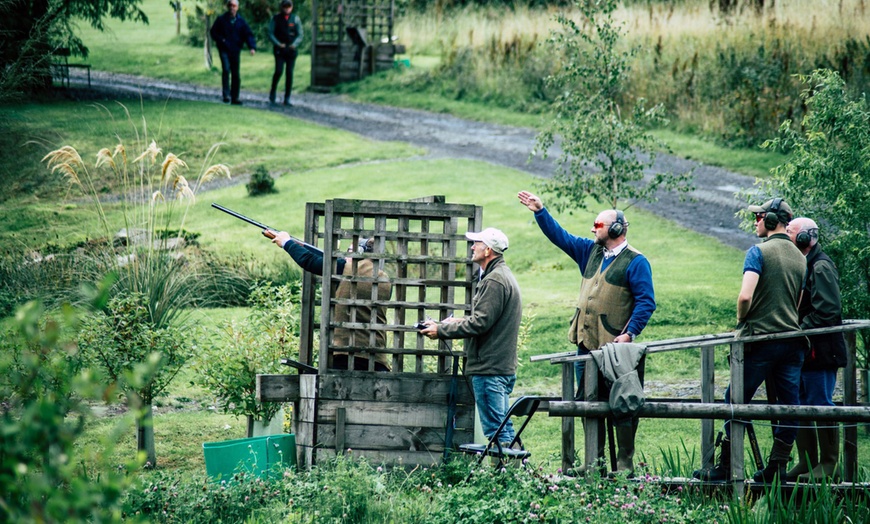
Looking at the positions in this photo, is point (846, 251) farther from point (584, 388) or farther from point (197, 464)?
point (197, 464)

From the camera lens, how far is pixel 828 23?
2425 cm

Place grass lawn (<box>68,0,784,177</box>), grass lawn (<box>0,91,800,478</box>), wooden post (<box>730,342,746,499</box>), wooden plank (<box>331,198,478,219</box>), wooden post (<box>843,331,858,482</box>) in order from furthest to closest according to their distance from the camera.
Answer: grass lawn (<box>68,0,784,177</box>), grass lawn (<box>0,91,800,478</box>), wooden plank (<box>331,198,478,219</box>), wooden post (<box>843,331,858,482</box>), wooden post (<box>730,342,746,499</box>)

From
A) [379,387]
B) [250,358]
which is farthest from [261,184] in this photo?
[379,387]

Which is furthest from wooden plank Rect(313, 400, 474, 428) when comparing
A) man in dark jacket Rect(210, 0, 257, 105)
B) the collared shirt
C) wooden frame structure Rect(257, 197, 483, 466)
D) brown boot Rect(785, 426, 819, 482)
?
man in dark jacket Rect(210, 0, 257, 105)

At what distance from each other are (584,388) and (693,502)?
1021 millimetres

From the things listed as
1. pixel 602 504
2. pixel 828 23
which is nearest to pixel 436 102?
pixel 828 23

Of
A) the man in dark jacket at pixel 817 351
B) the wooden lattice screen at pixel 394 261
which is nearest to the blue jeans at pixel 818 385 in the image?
the man in dark jacket at pixel 817 351

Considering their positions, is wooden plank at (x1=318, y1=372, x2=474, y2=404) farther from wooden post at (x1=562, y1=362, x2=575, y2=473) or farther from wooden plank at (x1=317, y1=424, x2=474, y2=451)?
wooden post at (x1=562, y1=362, x2=575, y2=473)

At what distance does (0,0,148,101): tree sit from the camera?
1656 cm

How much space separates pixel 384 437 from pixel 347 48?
886 inches

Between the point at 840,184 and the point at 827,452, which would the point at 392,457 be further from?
the point at 840,184

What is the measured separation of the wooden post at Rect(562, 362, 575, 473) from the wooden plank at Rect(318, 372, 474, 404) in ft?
3.67

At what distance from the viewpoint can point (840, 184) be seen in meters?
10.5

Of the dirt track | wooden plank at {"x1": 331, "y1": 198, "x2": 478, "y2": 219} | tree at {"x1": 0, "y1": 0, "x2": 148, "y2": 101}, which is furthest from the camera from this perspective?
the dirt track
